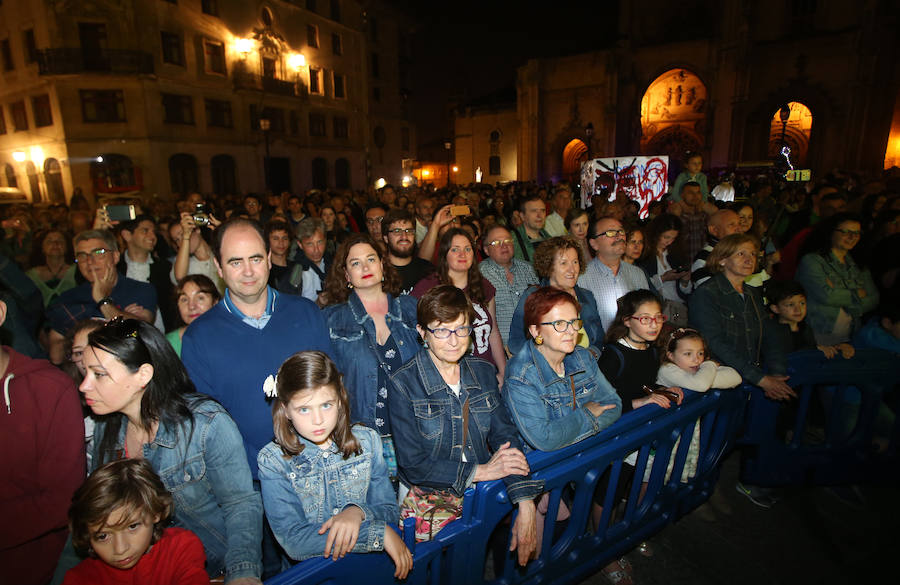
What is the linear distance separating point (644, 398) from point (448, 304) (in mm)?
1705

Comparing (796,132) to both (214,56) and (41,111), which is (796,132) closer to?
(214,56)

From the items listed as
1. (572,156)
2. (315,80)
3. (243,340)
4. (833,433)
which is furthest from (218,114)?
(833,433)

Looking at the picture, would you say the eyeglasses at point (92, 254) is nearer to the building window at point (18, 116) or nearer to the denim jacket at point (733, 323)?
the denim jacket at point (733, 323)

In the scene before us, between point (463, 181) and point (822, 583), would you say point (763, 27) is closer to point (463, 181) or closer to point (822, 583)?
point (463, 181)

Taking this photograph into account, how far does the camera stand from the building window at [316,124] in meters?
32.1

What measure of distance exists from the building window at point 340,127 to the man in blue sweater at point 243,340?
113 ft

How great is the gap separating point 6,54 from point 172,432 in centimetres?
3312

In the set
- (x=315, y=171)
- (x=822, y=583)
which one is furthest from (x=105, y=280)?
(x=315, y=171)

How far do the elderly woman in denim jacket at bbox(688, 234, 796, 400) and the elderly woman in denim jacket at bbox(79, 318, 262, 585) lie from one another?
368 centimetres

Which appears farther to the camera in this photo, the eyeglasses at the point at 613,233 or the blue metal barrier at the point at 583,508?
the eyeglasses at the point at 613,233

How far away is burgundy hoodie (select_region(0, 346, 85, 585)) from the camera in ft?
6.35

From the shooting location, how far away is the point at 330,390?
82.4 inches

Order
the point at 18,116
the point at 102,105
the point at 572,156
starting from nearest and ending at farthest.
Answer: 1. the point at 102,105
2. the point at 18,116
3. the point at 572,156

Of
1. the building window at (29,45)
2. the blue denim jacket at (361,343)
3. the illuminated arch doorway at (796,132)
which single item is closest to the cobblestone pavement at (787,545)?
the blue denim jacket at (361,343)
